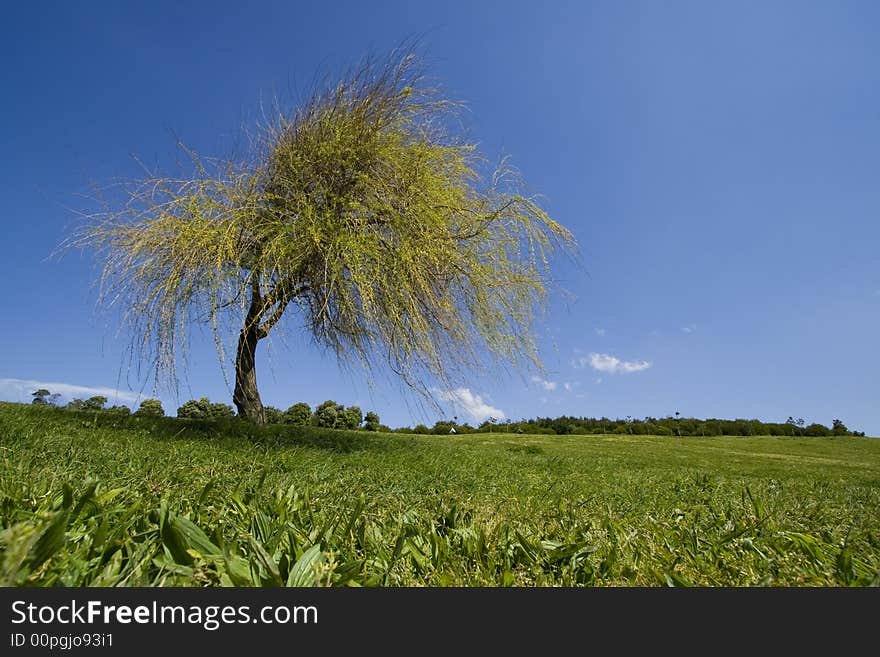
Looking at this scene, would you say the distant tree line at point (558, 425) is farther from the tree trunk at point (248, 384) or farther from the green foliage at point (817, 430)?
the tree trunk at point (248, 384)

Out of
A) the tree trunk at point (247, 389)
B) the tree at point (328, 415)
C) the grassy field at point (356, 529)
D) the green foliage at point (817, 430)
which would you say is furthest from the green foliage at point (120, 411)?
the green foliage at point (817, 430)

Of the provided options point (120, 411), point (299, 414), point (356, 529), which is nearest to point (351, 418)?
point (299, 414)

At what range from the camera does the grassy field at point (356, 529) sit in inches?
57.6

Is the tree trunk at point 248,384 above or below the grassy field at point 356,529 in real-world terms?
above

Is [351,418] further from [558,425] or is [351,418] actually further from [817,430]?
[817,430]

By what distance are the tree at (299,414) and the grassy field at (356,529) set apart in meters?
16.3

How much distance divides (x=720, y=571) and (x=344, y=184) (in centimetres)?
625

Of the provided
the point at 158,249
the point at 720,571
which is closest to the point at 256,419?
the point at 158,249

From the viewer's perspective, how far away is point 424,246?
615cm

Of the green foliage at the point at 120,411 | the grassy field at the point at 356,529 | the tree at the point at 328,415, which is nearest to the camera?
the grassy field at the point at 356,529

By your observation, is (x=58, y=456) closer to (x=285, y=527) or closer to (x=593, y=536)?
(x=285, y=527)

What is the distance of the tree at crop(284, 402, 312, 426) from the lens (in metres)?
20.3

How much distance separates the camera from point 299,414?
20.5 metres

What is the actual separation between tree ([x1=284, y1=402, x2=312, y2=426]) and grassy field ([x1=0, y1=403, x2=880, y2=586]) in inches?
642
